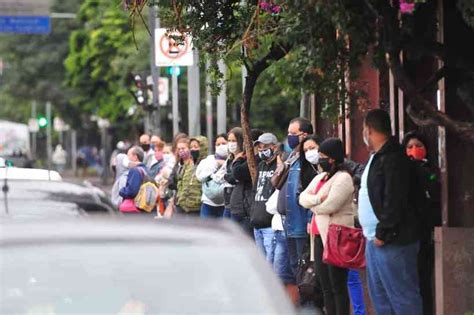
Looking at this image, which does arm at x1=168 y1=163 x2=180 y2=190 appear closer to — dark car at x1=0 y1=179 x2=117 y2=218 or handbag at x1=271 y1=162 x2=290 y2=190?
handbag at x1=271 y1=162 x2=290 y2=190

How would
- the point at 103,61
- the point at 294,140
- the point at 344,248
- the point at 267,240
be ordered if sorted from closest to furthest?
1. the point at 344,248
2. the point at 294,140
3. the point at 267,240
4. the point at 103,61

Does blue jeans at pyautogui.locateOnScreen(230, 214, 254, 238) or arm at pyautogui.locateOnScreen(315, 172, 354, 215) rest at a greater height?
arm at pyautogui.locateOnScreen(315, 172, 354, 215)

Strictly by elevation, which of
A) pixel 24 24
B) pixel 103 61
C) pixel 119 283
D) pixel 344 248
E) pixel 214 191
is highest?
pixel 24 24

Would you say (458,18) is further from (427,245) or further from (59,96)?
(59,96)

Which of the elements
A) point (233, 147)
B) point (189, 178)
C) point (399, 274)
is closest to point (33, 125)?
point (189, 178)

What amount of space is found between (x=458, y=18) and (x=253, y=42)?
173cm

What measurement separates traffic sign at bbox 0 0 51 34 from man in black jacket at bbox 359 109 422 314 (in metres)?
29.7

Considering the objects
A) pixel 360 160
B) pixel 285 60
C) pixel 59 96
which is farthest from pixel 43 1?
pixel 285 60

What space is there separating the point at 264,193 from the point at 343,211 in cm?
207

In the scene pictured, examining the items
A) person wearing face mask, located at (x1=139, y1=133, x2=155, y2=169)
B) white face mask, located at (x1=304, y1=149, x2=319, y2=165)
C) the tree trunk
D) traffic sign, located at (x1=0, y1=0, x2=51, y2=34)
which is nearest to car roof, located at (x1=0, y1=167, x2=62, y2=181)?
the tree trunk

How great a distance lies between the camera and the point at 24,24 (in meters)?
40.8

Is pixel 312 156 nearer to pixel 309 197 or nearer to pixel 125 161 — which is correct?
pixel 309 197

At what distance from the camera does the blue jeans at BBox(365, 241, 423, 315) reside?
32.2ft

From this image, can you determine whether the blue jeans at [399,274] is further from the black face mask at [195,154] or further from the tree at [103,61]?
the tree at [103,61]
